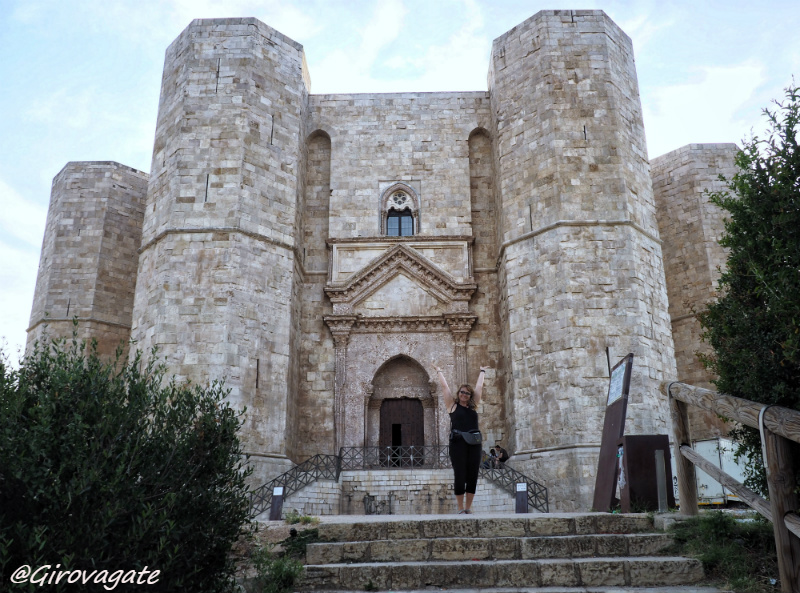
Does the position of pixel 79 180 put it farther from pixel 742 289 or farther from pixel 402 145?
pixel 742 289

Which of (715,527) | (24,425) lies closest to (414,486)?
(715,527)

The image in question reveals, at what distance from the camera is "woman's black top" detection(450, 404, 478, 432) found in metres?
6.86

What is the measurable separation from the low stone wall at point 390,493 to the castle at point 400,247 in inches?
45.1

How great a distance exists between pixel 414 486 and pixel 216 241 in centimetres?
622

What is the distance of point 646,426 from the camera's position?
12180 millimetres

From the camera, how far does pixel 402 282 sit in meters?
15.9

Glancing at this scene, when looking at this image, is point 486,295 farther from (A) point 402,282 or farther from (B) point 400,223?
(B) point 400,223

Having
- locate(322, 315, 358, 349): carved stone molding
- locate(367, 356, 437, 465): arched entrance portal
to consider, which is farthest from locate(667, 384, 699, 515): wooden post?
locate(322, 315, 358, 349): carved stone molding

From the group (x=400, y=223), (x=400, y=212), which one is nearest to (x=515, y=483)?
(x=400, y=223)

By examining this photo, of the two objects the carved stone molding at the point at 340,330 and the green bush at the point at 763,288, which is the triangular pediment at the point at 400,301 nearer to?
the carved stone molding at the point at 340,330

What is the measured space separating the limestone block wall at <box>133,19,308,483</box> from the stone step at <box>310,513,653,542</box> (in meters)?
7.70

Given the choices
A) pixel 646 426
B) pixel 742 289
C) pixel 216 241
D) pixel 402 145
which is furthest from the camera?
pixel 402 145

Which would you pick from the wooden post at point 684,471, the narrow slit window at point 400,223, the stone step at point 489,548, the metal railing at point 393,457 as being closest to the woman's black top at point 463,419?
the stone step at point 489,548

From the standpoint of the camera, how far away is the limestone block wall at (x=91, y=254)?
54.6 feet
